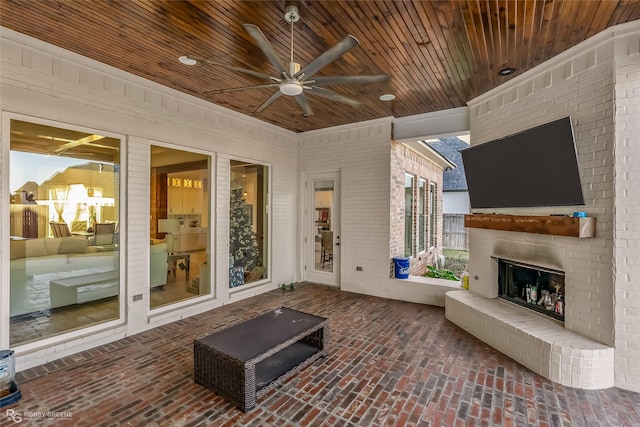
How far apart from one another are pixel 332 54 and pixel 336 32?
0.71m

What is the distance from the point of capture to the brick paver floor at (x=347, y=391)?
7.27 ft

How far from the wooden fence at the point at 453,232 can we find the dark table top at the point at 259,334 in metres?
8.85

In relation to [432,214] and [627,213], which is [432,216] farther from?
[627,213]

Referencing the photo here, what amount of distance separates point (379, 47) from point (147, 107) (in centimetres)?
298

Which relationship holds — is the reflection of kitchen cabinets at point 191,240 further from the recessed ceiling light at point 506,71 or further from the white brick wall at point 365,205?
the recessed ceiling light at point 506,71

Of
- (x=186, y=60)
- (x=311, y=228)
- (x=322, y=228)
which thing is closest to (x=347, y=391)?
(x=186, y=60)

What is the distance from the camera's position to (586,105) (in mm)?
2900

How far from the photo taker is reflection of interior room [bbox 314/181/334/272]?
6.16 m

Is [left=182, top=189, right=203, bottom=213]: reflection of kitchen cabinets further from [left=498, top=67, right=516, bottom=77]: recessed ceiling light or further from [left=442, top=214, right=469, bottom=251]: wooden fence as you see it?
[left=442, top=214, right=469, bottom=251]: wooden fence

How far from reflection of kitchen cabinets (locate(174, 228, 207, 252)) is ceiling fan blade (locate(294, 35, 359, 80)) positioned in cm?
317

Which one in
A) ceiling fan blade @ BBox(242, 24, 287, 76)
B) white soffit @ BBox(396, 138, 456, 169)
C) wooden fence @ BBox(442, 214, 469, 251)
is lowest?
wooden fence @ BBox(442, 214, 469, 251)

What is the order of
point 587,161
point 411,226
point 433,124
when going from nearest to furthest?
point 587,161, point 433,124, point 411,226

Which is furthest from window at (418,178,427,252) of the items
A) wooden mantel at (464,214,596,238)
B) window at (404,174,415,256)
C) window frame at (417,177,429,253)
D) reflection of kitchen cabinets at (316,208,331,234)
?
wooden mantel at (464,214,596,238)

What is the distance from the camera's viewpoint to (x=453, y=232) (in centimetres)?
1060
